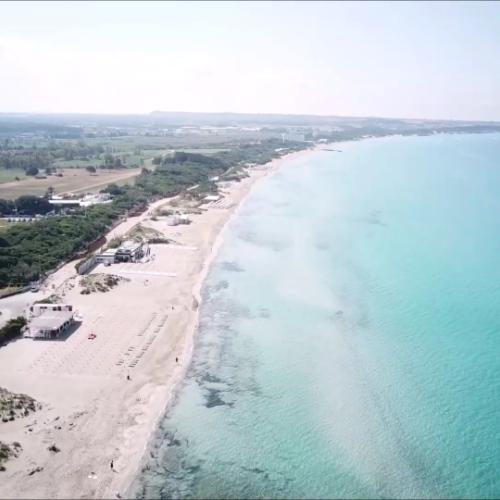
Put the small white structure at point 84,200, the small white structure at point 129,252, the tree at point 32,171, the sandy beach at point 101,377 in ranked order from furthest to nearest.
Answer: the tree at point 32,171 → the small white structure at point 84,200 → the small white structure at point 129,252 → the sandy beach at point 101,377

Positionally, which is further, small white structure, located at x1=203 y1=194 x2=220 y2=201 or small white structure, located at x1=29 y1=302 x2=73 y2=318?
small white structure, located at x1=203 y1=194 x2=220 y2=201

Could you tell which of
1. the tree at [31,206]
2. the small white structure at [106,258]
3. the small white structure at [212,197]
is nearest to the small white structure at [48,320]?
the small white structure at [106,258]

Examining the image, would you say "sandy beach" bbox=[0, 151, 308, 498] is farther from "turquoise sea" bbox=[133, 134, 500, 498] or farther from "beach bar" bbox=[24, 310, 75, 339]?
"turquoise sea" bbox=[133, 134, 500, 498]

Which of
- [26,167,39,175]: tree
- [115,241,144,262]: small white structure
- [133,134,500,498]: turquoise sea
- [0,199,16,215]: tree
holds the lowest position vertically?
[133,134,500,498]: turquoise sea

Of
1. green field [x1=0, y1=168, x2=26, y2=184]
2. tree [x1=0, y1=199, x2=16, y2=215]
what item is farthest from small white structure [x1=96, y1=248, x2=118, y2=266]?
green field [x1=0, y1=168, x2=26, y2=184]

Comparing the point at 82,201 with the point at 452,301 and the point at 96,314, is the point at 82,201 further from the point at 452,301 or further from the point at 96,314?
the point at 452,301

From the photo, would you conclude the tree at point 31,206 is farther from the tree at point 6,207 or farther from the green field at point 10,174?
the green field at point 10,174

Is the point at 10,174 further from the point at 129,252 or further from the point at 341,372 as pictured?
the point at 341,372

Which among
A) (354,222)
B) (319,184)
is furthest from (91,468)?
(319,184)
